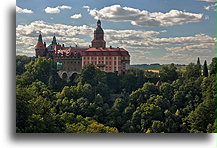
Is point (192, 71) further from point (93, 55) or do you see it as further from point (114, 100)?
point (93, 55)

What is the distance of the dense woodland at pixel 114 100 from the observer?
9.80m

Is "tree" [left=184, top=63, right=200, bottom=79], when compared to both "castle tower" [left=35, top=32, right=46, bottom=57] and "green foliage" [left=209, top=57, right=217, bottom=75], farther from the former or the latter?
"castle tower" [left=35, top=32, right=46, bottom=57]

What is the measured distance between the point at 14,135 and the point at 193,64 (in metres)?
6.38

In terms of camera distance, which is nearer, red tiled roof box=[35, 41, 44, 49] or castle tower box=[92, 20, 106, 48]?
castle tower box=[92, 20, 106, 48]

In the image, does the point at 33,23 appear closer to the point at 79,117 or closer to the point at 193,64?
the point at 79,117

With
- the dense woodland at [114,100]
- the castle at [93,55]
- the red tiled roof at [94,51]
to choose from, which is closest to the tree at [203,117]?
the dense woodland at [114,100]

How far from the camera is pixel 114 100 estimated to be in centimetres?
1322

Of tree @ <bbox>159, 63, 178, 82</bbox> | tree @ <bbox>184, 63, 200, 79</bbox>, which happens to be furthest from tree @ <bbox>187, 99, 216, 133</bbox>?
tree @ <bbox>159, 63, 178, 82</bbox>

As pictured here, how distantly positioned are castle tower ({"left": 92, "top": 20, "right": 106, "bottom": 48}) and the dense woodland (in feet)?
4.41

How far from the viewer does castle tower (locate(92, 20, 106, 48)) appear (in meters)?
10.8

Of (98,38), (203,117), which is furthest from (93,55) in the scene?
(203,117)

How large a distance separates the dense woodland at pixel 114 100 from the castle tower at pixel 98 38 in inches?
53.0

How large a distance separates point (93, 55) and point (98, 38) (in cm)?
116

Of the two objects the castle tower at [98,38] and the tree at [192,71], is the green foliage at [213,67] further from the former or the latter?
the castle tower at [98,38]
